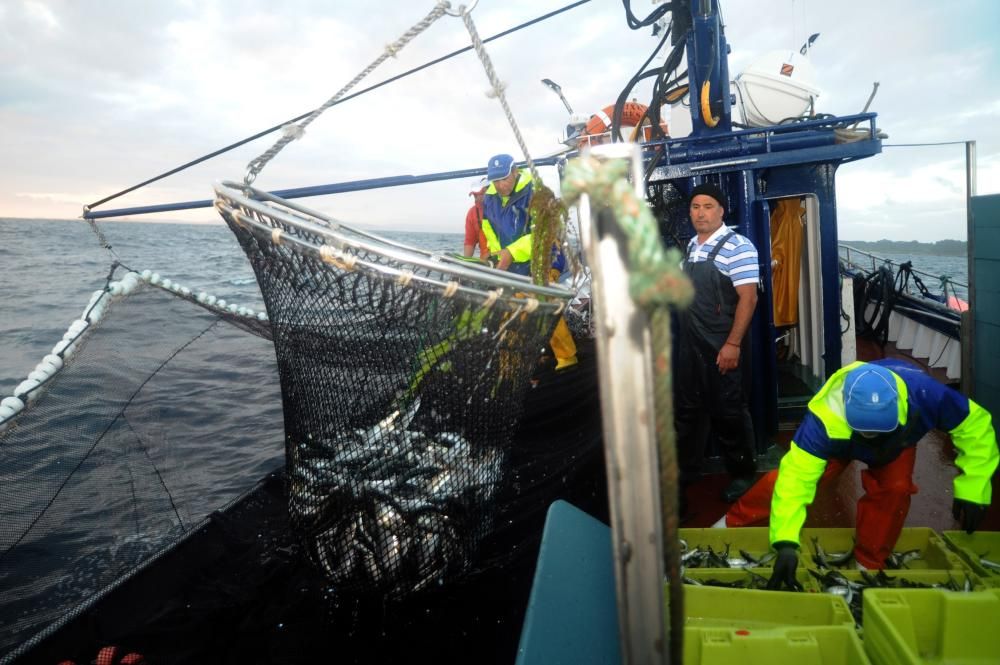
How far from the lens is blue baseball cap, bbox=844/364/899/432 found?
2396 millimetres

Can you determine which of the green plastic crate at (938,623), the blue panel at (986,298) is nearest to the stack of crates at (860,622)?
the green plastic crate at (938,623)

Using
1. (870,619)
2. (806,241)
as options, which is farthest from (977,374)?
(870,619)

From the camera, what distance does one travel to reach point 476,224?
544 centimetres

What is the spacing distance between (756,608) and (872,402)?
101cm

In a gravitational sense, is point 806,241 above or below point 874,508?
above

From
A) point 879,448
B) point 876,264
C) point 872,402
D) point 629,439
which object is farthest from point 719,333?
point 876,264

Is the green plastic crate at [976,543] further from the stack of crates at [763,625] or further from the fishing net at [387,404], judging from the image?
the fishing net at [387,404]

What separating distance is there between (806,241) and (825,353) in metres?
1.07

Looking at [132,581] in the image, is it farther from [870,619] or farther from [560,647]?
[870,619]

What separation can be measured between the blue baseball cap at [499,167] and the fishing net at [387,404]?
97.6 inches

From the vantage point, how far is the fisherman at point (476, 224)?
17.4 feet

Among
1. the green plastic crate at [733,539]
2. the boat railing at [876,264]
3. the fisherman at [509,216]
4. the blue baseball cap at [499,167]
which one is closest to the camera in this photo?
the green plastic crate at [733,539]

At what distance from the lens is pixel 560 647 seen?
1.91m

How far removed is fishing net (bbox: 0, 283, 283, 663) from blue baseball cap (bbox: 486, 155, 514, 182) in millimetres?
2587
